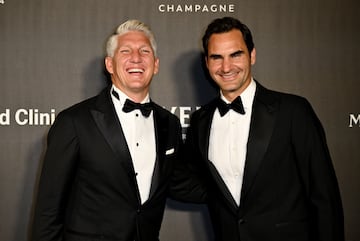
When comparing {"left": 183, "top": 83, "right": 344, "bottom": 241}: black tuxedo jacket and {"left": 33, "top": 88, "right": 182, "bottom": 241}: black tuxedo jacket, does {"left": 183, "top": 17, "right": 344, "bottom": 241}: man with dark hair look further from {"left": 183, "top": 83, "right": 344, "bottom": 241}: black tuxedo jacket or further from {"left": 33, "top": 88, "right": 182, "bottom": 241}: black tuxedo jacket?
{"left": 33, "top": 88, "right": 182, "bottom": 241}: black tuxedo jacket

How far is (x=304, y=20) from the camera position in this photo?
257cm

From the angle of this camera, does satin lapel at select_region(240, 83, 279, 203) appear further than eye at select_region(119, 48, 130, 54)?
No

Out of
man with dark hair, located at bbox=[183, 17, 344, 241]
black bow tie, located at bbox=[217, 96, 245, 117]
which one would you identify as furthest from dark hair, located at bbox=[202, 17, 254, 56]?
black bow tie, located at bbox=[217, 96, 245, 117]

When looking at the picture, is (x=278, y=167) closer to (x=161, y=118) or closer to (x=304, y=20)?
(x=161, y=118)

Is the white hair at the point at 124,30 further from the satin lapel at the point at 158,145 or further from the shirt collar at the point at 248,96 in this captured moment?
the shirt collar at the point at 248,96

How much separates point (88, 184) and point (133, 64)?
24.7 inches

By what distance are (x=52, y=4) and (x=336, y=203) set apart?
198cm

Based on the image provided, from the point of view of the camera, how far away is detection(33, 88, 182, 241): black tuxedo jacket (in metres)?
1.93

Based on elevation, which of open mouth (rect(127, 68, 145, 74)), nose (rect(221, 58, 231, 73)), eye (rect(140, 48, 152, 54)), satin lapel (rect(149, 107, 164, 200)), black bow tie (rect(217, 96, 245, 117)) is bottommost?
satin lapel (rect(149, 107, 164, 200))

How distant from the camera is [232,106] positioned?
2084mm

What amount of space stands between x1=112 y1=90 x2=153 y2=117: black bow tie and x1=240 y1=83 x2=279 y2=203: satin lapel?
1.72ft

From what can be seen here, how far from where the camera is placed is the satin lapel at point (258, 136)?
6.35 feet

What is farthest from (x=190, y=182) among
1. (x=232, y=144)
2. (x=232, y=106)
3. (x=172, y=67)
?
(x=172, y=67)

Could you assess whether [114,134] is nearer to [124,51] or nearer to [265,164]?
[124,51]
